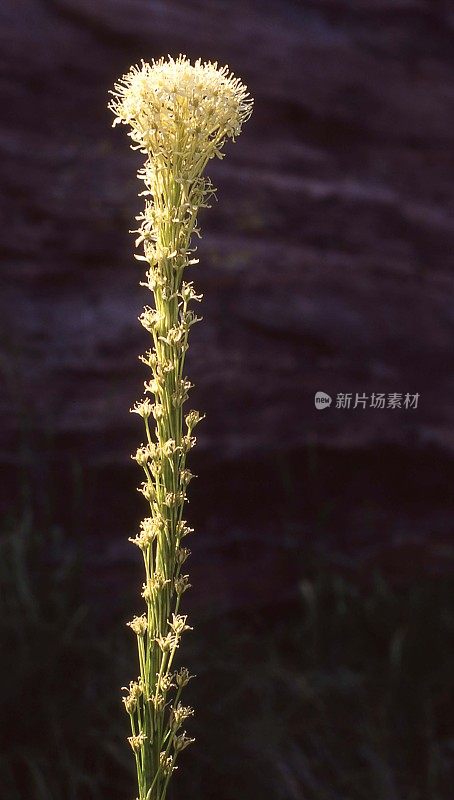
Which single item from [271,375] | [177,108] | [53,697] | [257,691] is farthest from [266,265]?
[177,108]

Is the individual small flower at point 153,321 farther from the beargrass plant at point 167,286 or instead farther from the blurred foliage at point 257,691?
the blurred foliage at point 257,691

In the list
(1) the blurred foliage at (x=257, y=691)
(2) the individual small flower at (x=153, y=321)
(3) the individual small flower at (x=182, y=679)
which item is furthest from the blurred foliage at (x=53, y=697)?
(2) the individual small flower at (x=153, y=321)

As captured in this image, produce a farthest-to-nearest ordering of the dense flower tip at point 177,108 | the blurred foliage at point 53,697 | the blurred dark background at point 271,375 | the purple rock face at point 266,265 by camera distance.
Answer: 1. the purple rock face at point 266,265
2. the blurred dark background at point 271,375
3. the blurred foliage at point 53,697
4. the dense flower tip at point 177,108

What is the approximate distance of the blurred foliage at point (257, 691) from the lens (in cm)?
149

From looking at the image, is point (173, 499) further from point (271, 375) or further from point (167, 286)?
point (271, 375)

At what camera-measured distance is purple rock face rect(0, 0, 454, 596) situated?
1.89 metres

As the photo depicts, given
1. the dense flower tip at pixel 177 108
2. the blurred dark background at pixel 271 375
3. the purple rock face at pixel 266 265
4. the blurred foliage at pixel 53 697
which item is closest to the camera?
the dense flower tip at pixel 177 108

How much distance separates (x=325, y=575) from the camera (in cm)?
194

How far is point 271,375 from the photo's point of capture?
200 cm

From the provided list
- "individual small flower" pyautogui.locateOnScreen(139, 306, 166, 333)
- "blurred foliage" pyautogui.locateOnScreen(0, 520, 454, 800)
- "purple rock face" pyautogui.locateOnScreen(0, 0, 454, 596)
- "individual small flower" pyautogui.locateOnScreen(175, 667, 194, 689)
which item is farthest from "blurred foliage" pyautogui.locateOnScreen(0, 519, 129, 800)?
"individual small flower" pyautogui.locateOnScreen(139, 306, 166, 333)

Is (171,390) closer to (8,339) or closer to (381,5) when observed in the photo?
(8,339)

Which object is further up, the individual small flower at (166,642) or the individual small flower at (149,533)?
the individual small flower at (149,533)

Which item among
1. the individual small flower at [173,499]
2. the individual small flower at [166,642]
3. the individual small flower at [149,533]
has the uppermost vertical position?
the individual small flower at [173,499]

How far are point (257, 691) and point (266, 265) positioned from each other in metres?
0.95
